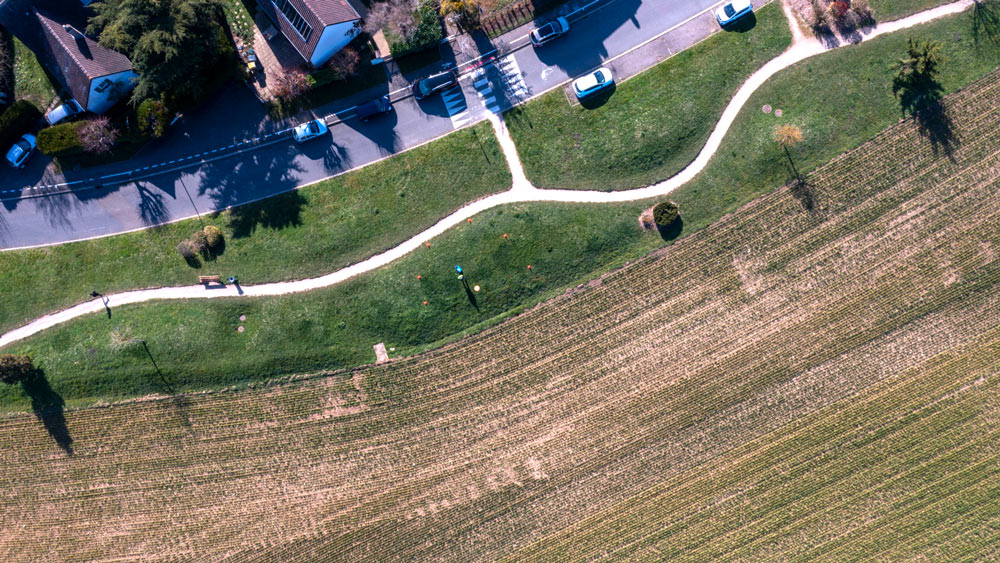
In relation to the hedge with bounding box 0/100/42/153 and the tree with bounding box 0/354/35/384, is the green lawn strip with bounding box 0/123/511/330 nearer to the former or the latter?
the tree with bounding box 0/354/35/384

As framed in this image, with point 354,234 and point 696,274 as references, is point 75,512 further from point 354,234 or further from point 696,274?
point 696,274

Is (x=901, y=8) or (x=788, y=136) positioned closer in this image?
(x=788, y=136)

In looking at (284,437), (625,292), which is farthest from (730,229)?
(284,437)

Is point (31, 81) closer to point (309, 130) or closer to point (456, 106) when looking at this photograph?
point (309, 130)

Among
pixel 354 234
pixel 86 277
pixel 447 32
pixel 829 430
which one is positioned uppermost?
pixel 447 32

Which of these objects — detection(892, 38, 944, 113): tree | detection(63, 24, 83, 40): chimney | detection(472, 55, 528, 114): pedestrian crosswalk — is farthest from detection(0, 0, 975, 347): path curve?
detection(63, 24, 83, 40): chimney

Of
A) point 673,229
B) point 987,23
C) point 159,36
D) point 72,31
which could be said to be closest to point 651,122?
point 673,229
